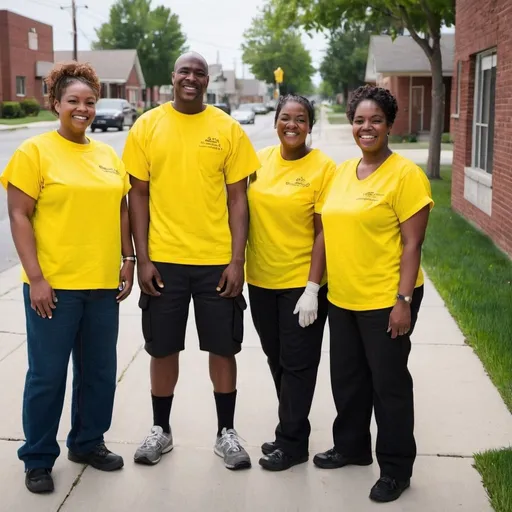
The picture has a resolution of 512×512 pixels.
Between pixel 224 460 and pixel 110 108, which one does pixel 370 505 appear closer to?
pixel 224 460

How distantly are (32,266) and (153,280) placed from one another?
0.58 meters

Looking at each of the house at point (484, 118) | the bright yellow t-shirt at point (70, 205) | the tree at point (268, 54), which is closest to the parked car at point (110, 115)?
the house at point (484, 118)

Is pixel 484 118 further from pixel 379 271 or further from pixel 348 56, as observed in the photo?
pixel 348 56

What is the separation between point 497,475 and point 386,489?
0.57 meters

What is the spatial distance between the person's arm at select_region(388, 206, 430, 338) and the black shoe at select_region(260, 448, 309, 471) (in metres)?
0.97

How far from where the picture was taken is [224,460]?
12.8 ft

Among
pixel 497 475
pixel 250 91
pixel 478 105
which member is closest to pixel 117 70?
pixel 478 105

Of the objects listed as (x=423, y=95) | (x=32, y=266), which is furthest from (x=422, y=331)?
(x=423, y=95)

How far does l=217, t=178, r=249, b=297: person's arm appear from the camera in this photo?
3697mm

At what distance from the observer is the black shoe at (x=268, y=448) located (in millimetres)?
3922

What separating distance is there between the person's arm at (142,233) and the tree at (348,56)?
2556 inches

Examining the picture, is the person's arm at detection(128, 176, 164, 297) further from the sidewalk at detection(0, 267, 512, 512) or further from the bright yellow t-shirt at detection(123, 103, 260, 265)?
the sidewalk at detection(0, 267, 512, 512)

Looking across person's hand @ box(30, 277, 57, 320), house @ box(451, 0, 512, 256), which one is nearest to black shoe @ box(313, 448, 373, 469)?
person's hand @ box(30, 277, 57, 320)

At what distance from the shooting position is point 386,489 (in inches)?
138
